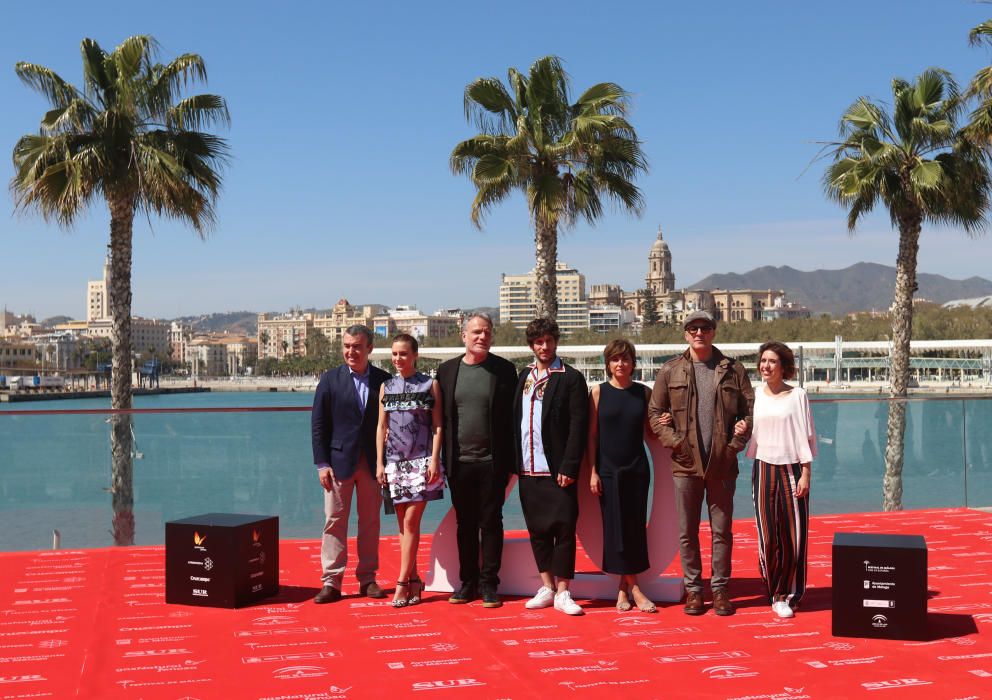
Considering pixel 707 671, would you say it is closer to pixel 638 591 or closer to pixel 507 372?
pixel 638 591

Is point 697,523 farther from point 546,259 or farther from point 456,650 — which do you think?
point 546,259

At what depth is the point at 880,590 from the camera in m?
4.20

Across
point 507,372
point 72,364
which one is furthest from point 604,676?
point 72,364

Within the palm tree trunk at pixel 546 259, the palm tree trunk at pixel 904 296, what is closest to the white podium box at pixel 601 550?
the palm tree trunk at pixel 546 259

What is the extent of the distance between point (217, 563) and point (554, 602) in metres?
1.77

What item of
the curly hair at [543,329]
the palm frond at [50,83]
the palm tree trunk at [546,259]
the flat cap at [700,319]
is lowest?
the curly hair at [543,329]

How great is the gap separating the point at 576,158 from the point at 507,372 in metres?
8.30

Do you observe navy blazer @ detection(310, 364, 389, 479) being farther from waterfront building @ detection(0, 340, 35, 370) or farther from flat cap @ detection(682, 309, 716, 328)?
waterfront building @ detection(0, 340, 35, 370)

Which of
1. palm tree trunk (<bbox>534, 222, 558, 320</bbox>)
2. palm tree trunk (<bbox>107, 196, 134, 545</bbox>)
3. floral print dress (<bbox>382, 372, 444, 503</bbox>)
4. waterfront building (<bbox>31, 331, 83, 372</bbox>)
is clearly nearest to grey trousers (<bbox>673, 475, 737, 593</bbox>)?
floral print dress (<bbox>382, 372, 444, 503</bbox>)

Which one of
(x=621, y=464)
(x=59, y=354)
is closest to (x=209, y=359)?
(x=59, y=354)

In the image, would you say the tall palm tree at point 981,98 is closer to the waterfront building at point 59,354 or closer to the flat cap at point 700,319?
the flat cap at point 700,319

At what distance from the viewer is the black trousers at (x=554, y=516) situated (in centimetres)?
471

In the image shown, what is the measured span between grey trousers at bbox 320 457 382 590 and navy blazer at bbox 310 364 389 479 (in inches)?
2.8

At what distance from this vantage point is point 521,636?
426 centimetres
